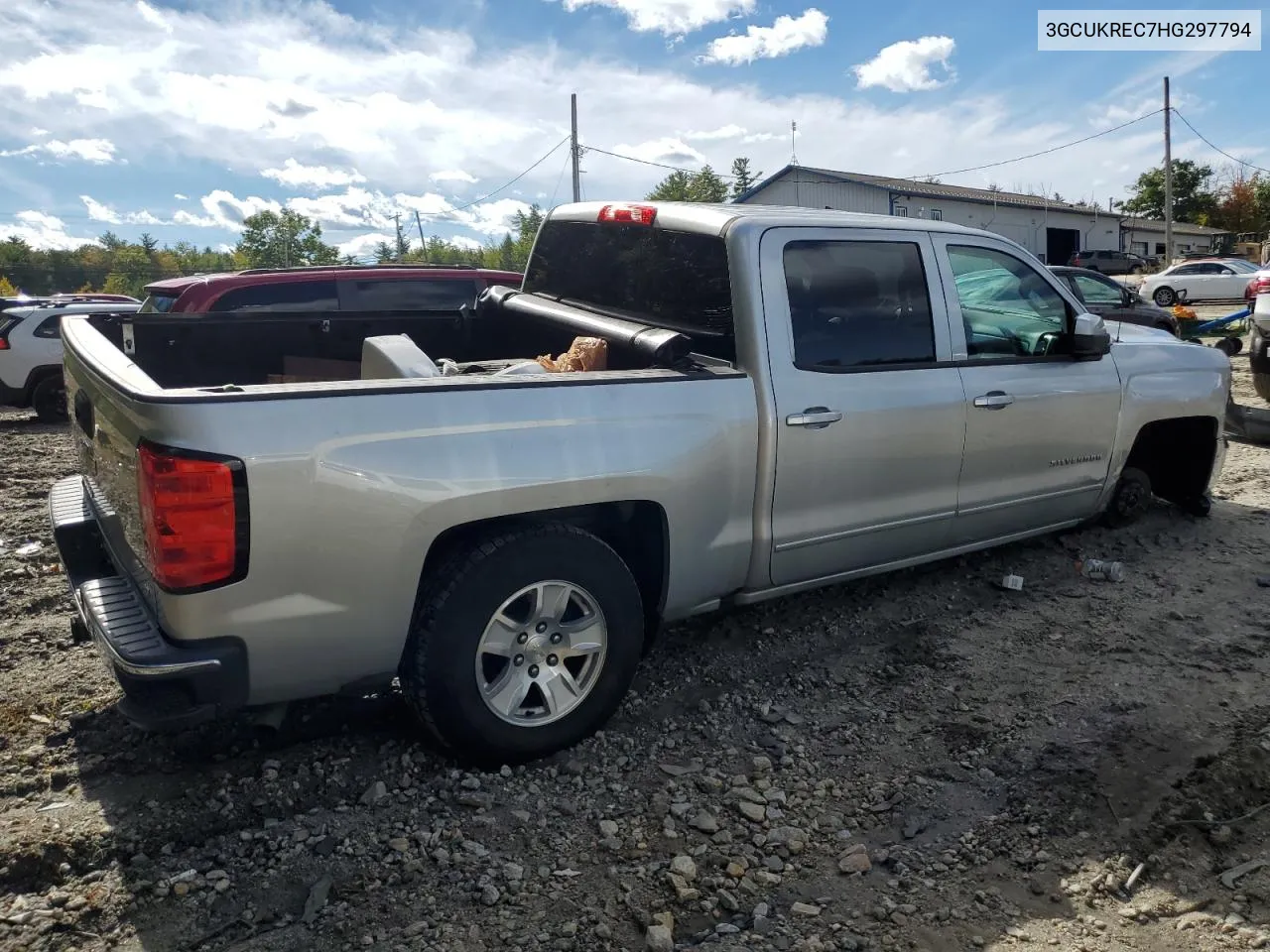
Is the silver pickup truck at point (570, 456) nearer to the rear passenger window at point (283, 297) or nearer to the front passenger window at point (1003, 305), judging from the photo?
the front passenger window at point (1003, 305)

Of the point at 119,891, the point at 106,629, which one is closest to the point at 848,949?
the point at 119,891

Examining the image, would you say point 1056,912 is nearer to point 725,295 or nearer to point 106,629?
point 725,295

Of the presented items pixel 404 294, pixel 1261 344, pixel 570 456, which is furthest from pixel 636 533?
pixel 1261 344

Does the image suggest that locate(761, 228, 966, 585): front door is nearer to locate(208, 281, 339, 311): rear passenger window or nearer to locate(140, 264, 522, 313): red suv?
locate(140, 264, 522, 313): red suv

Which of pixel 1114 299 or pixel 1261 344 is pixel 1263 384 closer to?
pixel 1261 344

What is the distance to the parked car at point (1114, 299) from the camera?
510 inches

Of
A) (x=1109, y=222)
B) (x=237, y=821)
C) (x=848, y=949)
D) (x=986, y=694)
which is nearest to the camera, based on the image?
(x=848, y=949)

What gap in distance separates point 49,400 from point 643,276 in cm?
923

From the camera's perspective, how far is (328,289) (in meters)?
Answer: 8.99

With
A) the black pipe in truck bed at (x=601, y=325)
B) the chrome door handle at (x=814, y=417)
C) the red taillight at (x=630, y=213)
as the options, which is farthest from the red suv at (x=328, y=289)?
the chrome door handle at (x=814, y=417)

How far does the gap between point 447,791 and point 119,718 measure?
134 centimetres

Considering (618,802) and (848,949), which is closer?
(848,949)

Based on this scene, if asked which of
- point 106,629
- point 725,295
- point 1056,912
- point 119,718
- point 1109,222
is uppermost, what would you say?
point 1109,222

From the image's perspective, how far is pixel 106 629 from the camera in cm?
276
